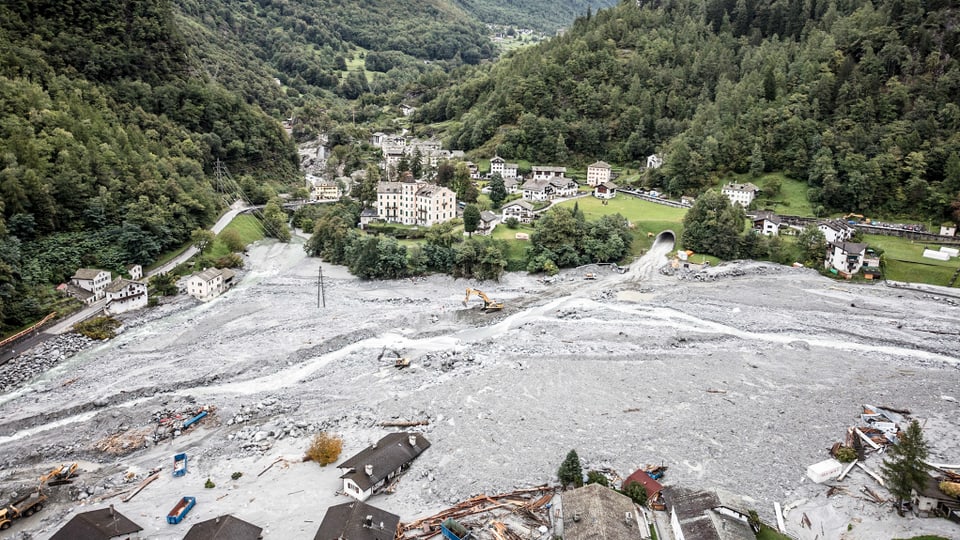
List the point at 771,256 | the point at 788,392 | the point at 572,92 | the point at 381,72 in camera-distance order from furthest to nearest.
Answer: the point at 381,72, the point at 572,92, the point at 771,256, the point at 788,392

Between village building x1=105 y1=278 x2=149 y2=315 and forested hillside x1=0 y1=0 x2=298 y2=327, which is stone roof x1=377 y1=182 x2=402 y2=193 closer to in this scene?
forested hillside x1=0 y1=0 x2=298 y2=327

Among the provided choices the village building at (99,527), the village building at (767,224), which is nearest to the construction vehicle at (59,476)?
the village building at (99,527)

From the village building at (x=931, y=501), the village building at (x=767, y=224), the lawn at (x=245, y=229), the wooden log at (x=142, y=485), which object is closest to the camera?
the village building at (x=931, y=501)

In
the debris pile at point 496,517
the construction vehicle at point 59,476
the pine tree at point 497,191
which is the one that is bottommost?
the construction vehicle at point 59,476

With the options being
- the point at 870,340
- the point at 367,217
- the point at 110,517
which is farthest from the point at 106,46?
the point at 870,340

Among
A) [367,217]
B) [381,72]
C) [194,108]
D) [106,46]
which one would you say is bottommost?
[367,217]

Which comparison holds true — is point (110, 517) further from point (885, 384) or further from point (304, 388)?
point (885, 384)

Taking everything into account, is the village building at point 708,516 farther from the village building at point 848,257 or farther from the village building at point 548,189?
the village building at point 548,189

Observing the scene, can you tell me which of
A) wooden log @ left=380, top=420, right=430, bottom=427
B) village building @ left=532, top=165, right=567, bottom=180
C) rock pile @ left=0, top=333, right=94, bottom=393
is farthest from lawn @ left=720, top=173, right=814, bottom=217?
rock pile @ left=0, top=333, right=94, bottom=393
